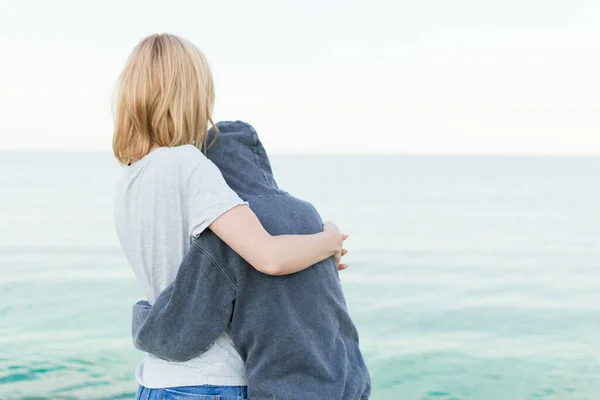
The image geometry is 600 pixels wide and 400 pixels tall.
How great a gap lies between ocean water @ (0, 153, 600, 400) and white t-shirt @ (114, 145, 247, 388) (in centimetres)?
457

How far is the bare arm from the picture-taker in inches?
66.8

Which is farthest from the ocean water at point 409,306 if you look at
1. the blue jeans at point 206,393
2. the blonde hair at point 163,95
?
the blonde hair at point 163,95

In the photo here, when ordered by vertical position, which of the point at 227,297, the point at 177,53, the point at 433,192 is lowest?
the point at 433,192

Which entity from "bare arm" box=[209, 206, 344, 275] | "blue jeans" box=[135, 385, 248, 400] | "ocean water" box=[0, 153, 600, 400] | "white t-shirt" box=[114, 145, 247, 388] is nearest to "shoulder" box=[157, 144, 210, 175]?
"white t-shirt" box=[114, 145, 247, 388]

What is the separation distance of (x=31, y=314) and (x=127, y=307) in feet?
3.60

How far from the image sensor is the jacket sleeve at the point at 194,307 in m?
1.74

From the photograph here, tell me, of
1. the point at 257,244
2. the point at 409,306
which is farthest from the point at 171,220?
the point at 409,306

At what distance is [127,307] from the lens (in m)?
9.55

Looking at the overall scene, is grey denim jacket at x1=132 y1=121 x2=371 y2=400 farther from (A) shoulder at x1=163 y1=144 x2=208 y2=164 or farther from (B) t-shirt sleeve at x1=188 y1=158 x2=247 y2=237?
(A) shoulder at x1=163 y1=144 x2=208 y2=164

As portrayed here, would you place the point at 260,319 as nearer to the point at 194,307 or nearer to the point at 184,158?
the point at 194,307

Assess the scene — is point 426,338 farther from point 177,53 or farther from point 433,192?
point 433,192

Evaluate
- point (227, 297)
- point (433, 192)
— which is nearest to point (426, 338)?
point (227, 297)

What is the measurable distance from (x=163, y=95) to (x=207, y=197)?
0.25m

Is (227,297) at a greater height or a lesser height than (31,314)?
greater
